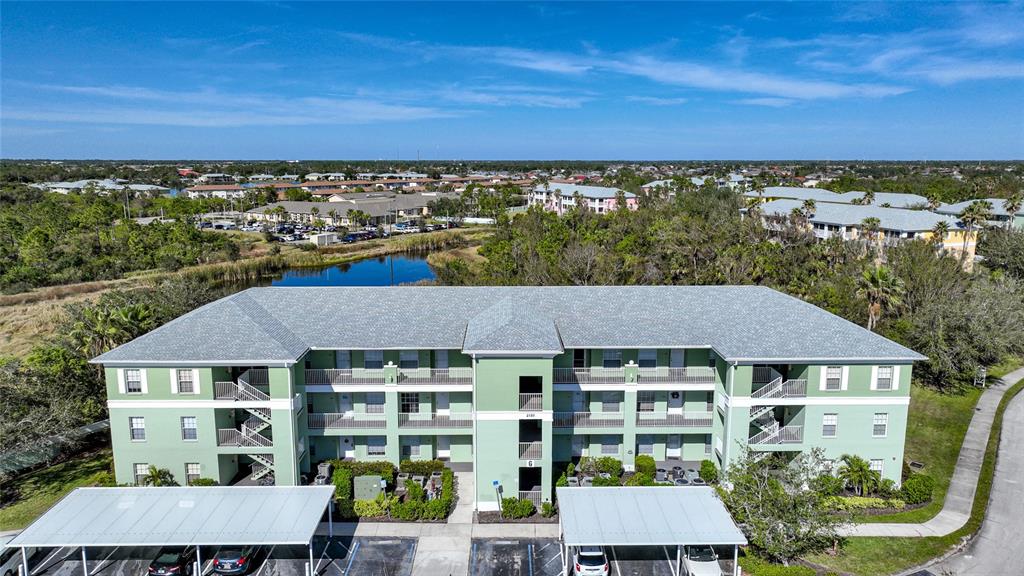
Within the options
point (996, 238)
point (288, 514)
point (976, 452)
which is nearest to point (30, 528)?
point (288, 514)

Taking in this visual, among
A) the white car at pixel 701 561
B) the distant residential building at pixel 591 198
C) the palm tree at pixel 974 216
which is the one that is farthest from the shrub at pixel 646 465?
the distant residential building at pixel 591 198

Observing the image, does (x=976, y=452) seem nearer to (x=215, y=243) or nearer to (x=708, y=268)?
(x=708, y=268)

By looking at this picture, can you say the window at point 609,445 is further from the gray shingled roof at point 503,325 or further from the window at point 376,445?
the window at point 376,445

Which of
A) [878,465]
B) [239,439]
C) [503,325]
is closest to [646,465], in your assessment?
[503,325]

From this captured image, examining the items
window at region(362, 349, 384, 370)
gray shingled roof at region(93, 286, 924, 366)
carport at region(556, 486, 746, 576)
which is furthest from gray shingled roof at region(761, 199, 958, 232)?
window at region(362, 349, 384, 370)

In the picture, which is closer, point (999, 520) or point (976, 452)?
point (999, 520)

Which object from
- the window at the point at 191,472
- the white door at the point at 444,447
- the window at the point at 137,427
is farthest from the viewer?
the white door at the point at 444,447

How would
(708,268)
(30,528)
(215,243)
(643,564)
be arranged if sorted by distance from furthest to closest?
(215,243) → (708,268) → (643,564) → (30,528)
